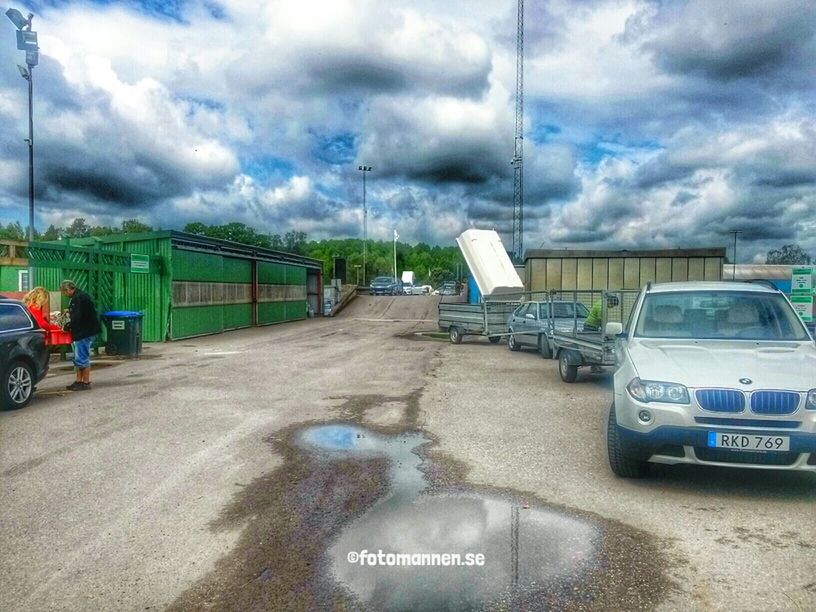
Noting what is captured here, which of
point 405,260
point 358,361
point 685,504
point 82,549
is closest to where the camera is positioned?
point 82,549

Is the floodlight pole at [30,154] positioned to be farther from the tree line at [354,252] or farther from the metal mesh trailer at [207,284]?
the tree line at [354,252]

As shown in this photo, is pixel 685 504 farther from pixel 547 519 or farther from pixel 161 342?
pixel 161 342

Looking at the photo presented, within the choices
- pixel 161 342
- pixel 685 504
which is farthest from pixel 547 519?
pixel 161 342

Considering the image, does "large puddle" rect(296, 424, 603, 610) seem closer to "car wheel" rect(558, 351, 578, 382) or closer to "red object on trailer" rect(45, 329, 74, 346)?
"car wheel" rect(558, 351, 578, 382)

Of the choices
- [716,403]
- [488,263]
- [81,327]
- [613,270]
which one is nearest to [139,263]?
[81,327]

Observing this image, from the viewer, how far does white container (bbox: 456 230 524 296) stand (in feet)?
71.3

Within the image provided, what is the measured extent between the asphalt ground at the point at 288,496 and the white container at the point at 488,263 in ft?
35.2

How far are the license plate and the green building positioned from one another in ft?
53.1

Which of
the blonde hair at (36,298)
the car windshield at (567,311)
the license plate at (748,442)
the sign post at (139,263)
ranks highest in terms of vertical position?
the sign post at (139,263)

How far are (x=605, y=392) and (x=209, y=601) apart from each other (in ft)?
28.8

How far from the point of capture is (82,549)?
14.1 feet

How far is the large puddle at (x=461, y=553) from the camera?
3574mm

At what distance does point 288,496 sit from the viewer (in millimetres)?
5355
